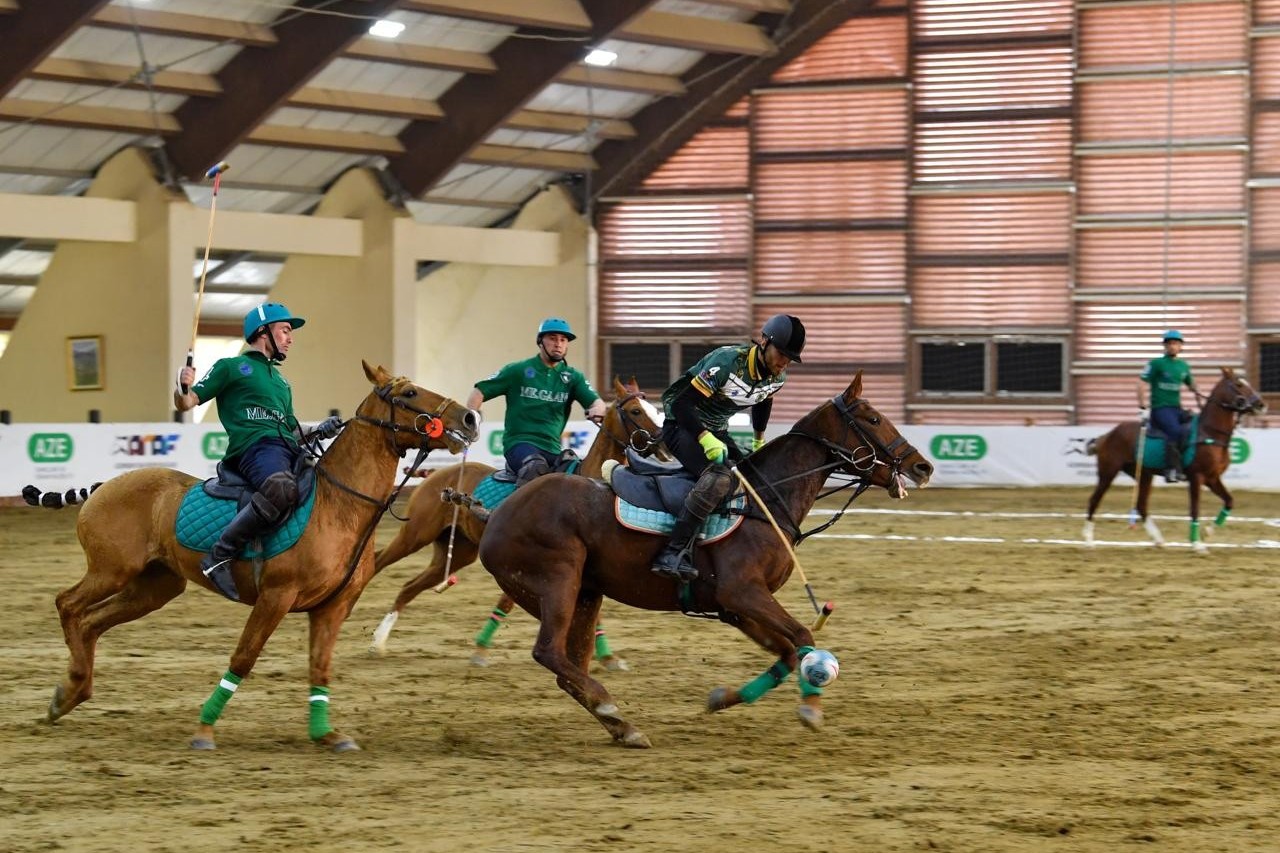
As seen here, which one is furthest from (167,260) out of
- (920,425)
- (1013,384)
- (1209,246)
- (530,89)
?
(1209,246)

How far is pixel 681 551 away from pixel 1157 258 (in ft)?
76.2

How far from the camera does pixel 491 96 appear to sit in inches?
1088

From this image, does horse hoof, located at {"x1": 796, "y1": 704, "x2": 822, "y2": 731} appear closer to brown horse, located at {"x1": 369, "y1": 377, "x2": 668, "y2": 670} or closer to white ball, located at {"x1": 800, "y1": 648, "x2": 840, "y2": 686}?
white ball, located at {"x1": 800, "y1": 648, "x2": 840, "y2": 686}

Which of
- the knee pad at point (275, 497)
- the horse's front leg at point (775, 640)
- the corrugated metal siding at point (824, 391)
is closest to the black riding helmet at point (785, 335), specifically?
the horse's front leg at point (775, 640)

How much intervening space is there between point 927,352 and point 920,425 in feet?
6.51

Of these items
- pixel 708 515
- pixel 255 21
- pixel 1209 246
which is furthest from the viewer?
pixel 1209 246

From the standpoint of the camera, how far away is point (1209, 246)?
28.9m

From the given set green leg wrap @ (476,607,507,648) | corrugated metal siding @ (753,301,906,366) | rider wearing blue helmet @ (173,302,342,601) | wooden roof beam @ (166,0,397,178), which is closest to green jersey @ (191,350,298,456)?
rider wearing blue helmet @ (173,302,342,601)

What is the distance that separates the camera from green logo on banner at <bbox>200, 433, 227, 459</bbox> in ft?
75.2

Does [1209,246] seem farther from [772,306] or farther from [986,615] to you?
[986,615]

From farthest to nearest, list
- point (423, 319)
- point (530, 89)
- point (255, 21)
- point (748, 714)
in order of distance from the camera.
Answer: point (423, 319)
point (530, 89)
point (255, 21)
point (748, 714)

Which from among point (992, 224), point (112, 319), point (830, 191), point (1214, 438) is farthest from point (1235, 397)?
point (112, 319)

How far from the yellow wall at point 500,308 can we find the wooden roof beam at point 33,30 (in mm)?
11201

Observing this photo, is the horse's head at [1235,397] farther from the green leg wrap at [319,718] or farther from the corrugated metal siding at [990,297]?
the green leg wrap at [319,718]
